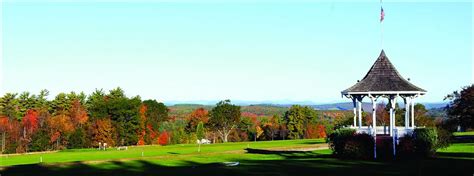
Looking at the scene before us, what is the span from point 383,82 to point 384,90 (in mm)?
891

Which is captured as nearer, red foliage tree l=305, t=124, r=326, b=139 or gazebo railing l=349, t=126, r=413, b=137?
gazebo railing l=349, t=126, r=413, b=137

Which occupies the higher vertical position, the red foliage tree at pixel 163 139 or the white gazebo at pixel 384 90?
the white gazebo at pixel 384 90

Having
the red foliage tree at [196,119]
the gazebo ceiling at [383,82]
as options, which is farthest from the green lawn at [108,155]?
the red foliage tree at [196,119]

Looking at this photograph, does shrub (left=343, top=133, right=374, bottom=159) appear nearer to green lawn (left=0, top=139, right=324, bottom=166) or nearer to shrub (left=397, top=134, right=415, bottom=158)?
shrub (left=397, top=134, right=415, bottom=158)

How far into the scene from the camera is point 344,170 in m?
23.8

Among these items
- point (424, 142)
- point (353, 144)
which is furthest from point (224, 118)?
point (424, 142)

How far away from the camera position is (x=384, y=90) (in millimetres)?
31922

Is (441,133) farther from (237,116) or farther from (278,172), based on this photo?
(237,116)

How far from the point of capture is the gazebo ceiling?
31.9 metres

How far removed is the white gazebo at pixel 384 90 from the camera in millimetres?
31875

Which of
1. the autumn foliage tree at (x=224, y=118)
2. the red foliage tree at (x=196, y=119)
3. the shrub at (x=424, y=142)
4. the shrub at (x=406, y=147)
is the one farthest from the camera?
the red foliage tree at (x=196, y=119)

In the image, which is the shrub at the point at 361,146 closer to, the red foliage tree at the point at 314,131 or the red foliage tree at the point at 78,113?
the red foliage tree at the point at 78,113

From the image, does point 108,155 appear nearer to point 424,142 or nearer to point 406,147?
point 406,147

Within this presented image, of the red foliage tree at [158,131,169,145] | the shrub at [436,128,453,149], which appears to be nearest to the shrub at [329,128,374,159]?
the shrub at [436,128,453,149]
